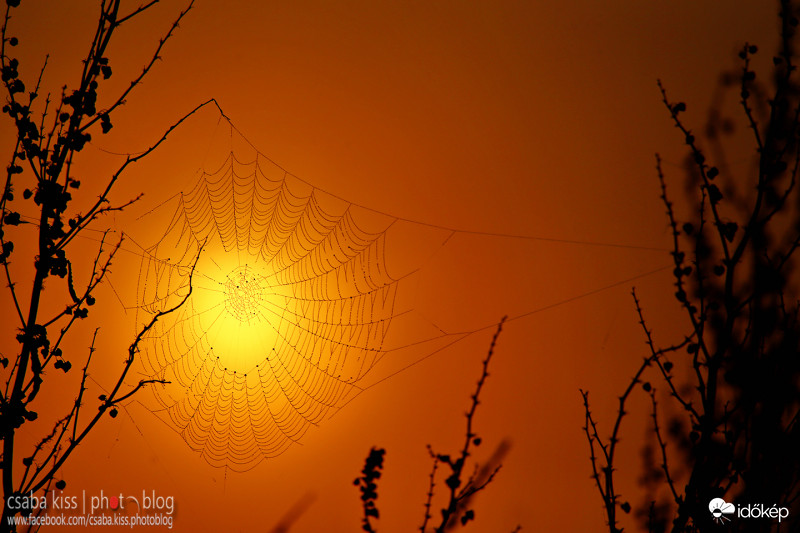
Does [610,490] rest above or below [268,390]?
below

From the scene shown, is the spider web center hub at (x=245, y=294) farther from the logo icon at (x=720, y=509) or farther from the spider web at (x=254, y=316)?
the logo icon at (x=720, y=509)

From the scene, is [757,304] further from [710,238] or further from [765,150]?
[710,238]

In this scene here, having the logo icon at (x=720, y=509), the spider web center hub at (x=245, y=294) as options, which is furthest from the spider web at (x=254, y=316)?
the logo icon at (x=720, y=509)

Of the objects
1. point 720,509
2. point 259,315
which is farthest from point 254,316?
point 720,509

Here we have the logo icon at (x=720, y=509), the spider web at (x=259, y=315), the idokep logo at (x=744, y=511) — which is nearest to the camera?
the idokep logo at (x=744, y=511)

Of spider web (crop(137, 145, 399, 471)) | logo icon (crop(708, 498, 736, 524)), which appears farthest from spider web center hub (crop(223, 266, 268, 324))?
logo icon (crop(708, 498, 736, 524))

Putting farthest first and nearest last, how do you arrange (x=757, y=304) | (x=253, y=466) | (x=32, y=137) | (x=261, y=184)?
(x=261, y=184), (x=253, y=466), (x=32, y=137), (x=757, y=304)

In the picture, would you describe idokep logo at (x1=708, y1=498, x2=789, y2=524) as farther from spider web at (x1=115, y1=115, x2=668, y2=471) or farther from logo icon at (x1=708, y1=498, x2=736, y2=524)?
spider web at (x1=115, y1=115, x2=668, y2=471)

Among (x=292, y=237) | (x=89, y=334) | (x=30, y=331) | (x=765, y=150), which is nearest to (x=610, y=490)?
(x=765, y=150)
